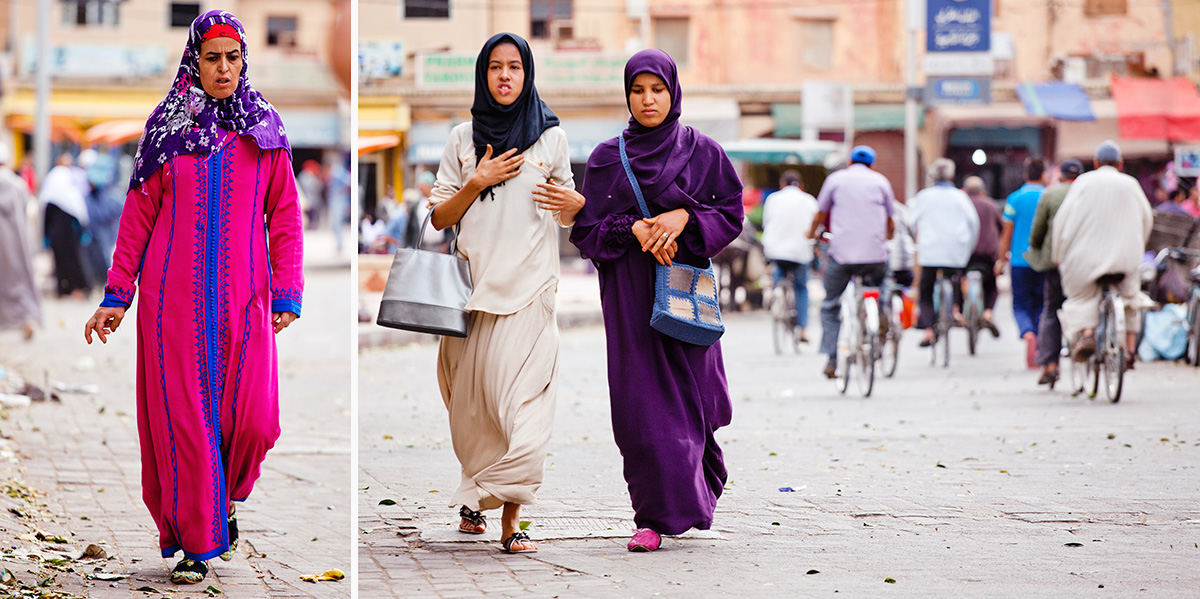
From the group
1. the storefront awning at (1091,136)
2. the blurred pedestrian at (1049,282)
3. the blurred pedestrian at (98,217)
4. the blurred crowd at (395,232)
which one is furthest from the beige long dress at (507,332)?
the storefront awning at (1091,136)

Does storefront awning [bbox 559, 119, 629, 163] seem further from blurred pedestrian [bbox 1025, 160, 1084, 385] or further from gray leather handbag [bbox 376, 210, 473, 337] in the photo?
gray leather handbag [bbox 376, 210, 473, 337]

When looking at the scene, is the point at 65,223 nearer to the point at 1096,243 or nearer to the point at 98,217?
the point at 98,217

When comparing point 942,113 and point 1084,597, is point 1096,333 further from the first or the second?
point 942,113

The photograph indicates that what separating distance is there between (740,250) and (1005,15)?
1920 cm

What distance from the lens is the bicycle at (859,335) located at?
36.9ft

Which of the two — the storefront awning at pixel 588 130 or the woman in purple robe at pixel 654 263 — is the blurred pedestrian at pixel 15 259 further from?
the storefront awning at pixel 588 130

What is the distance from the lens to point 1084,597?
185 inches

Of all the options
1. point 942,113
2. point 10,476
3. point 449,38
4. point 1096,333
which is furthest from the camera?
point 449,38

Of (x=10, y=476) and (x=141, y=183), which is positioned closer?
(x=141, y=183)

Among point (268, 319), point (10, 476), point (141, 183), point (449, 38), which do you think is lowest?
point (10, 476)

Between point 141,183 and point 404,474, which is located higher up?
point 141,183

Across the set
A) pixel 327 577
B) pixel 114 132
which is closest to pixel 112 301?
pixel 327 577

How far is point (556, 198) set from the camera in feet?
17.8

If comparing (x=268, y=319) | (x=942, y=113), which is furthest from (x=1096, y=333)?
(x=942, y=113)
